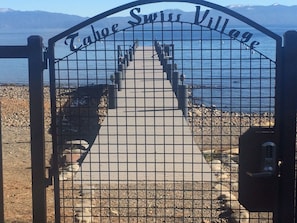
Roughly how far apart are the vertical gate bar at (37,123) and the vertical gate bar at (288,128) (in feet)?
6.46

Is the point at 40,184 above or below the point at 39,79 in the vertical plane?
below

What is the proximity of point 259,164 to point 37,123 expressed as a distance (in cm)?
187

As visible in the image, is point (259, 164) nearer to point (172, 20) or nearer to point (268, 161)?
point (268, 161)

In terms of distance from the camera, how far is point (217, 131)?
17.6 meters

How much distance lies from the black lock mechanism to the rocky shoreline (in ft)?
0.68

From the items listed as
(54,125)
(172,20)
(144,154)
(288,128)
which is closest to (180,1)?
(172,20)

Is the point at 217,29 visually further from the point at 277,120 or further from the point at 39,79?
the point at 39,79

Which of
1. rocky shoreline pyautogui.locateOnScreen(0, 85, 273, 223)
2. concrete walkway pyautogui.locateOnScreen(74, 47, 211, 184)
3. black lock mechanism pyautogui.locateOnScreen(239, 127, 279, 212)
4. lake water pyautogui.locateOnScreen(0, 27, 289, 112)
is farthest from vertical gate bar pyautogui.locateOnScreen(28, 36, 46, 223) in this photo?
black lock mechanism pyautogui.locateOnScreen(239, 127, 279, 212)

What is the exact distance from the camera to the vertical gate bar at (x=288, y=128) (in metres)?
5.14

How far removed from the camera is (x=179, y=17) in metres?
5.27

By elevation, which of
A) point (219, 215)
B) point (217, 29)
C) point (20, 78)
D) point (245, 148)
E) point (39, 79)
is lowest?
point (219, 215)

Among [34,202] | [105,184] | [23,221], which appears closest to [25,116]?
[105,184]

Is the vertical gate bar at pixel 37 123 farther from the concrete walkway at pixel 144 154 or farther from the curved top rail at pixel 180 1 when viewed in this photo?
the concrete walkway at pixel 144 154

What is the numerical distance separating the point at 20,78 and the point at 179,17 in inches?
1710
